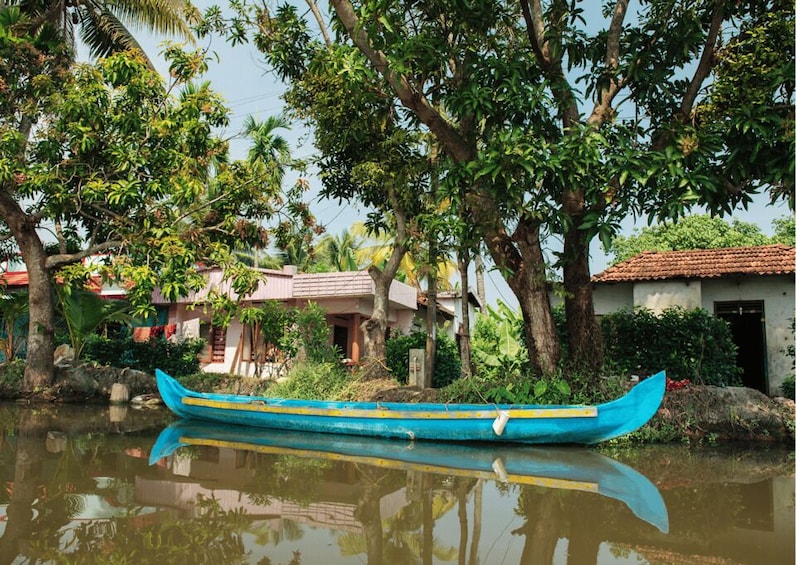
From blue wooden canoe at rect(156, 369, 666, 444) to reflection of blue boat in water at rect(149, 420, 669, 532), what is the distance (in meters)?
0.15

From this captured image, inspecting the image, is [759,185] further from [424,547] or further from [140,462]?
[140,462]

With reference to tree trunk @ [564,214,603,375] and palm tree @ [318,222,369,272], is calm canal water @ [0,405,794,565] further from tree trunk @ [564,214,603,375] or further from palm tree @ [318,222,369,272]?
palm tree @ [318,222,369,272]

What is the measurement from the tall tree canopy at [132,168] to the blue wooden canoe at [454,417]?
7.62ft

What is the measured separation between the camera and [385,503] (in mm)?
5254

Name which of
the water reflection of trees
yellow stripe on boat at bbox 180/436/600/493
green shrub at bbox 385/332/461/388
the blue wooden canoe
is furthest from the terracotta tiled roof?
the water reflection of trees

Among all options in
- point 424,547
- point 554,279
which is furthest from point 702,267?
point 424,547

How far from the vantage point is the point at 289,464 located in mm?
6945

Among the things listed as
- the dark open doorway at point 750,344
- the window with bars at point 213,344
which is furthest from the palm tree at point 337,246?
the dark open doorway at point 750,344

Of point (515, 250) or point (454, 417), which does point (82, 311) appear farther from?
point (515, 250)

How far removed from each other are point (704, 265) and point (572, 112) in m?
6.44

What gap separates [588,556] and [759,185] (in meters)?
5.78

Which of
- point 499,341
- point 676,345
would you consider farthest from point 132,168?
point 676,345

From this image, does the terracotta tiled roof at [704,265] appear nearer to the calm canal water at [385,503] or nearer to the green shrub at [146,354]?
the calm canal water at [385,503]

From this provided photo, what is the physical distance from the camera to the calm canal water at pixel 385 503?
402cm
